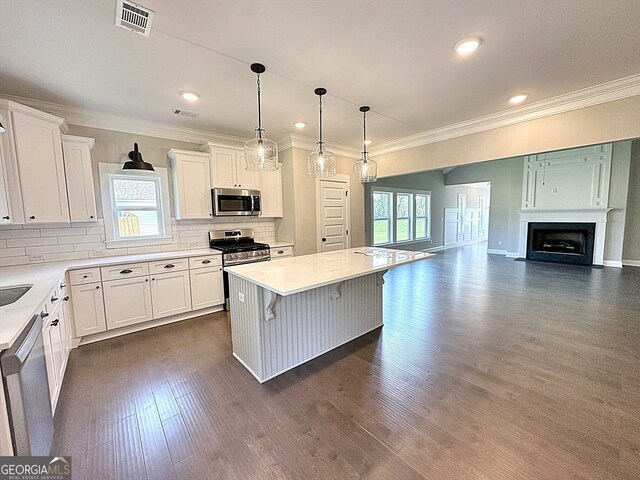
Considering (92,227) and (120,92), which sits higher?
(120,92)

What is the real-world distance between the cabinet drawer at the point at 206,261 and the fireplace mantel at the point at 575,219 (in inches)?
314

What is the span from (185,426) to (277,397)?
0.64 m

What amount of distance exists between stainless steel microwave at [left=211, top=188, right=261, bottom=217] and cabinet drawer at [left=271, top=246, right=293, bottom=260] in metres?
0.68

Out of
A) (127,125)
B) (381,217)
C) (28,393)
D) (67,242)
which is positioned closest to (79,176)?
(67,242)

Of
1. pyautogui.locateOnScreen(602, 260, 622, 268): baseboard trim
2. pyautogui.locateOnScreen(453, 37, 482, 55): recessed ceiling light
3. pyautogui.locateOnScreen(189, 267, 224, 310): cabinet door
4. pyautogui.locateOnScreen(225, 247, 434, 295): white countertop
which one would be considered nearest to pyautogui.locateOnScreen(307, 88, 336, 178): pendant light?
pyautogui.locateOnScreen(225, 247, 434, 295): white countertop

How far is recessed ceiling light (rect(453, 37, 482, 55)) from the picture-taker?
80.4 inches

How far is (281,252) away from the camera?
178 inches

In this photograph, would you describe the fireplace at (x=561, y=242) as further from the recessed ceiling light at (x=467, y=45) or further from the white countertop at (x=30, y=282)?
the white countertop at (x=30, y=282)

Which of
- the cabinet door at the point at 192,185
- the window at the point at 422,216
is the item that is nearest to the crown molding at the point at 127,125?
the cabinet door at the point at 192,185

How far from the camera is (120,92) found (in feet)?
9.12

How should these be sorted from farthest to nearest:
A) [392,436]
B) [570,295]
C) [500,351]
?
[570,295]
[500,351]
[392,436]

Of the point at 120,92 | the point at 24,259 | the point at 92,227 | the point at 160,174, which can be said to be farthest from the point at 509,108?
the point at 24,259

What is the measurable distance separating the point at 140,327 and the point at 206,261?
1.09 metres

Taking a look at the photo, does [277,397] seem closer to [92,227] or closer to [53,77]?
[92,227]
